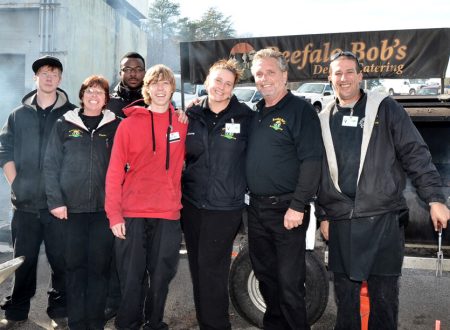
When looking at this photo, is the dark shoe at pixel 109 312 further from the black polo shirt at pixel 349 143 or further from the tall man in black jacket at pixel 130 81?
the black polo shirt at pixel 349 143

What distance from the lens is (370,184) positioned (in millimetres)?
2764

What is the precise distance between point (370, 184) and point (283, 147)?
605 millimetres

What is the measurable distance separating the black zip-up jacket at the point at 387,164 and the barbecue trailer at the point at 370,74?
1.99 ft

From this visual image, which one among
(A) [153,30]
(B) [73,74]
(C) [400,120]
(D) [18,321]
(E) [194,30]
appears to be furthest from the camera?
(E) [194,30]

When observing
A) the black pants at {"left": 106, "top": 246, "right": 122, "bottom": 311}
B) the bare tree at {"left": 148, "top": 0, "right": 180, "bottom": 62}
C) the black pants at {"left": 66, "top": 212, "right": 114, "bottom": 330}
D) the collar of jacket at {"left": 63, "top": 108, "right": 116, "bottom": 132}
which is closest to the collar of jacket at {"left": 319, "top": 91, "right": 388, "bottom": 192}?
the collar of jacket at {"left": 63, "top": 108, "right": 116, "bottom": 132}

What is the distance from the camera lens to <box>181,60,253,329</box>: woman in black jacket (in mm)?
3029

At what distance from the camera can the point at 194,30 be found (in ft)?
128

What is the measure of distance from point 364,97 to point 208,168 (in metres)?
1.15

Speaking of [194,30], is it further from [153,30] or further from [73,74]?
[73,74]

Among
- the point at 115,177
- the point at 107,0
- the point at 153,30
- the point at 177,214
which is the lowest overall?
the point at 177,214

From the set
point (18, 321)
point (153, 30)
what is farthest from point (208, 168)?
point (153, 30)

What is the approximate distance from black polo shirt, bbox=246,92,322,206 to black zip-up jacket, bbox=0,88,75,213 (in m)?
1.68

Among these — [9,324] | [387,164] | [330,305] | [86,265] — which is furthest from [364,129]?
[9,324]

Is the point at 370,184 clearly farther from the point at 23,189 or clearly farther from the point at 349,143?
the point at 23,189
